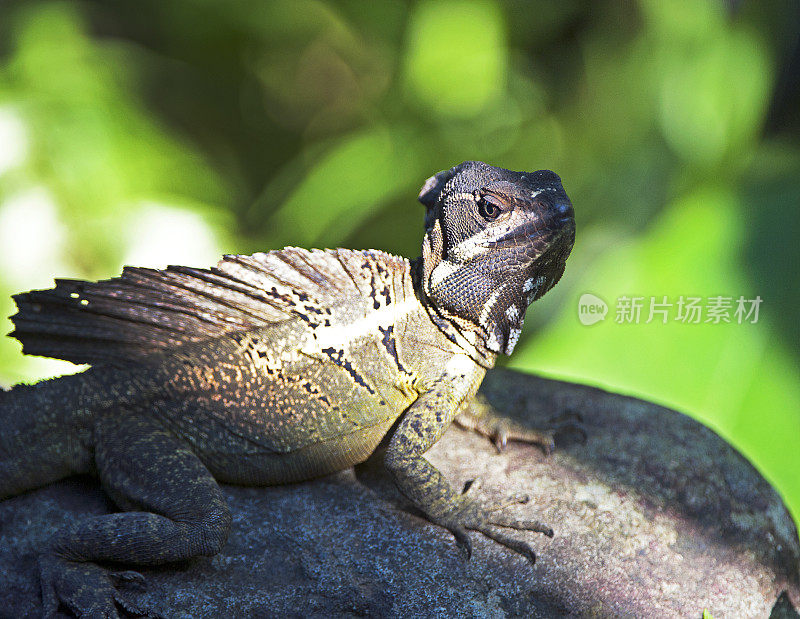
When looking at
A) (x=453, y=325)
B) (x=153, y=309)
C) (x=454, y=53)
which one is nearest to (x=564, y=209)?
(x=453, y=325)

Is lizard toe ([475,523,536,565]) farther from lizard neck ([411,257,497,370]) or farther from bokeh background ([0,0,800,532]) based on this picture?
bokeh background ([0,0,800,532])

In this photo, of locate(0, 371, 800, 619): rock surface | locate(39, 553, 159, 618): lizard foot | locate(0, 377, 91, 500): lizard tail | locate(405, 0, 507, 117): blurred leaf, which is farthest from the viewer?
locate(405, 0, 507, 117): blurred leaf

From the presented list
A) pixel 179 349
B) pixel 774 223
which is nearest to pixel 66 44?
pixel 179 349

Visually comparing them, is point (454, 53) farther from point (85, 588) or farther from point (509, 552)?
point (85, 588)

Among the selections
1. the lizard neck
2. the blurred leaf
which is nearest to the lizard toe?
the lizard neck

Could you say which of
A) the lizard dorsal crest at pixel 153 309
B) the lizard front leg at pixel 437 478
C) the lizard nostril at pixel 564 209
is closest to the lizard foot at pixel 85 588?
Result: the lizard dorsal crest at pixel 153 309

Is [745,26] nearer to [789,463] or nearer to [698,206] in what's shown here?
[698,206]

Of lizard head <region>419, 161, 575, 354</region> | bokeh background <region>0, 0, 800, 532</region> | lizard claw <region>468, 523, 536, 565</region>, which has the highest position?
bokeh background <region>0, 0, 800, 532</region>

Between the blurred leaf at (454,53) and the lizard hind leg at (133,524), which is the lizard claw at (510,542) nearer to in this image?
the lizard hind leg at (133,524)
